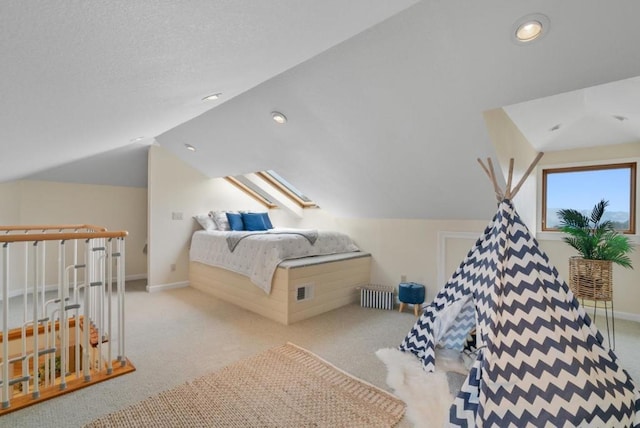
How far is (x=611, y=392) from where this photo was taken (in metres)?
1.40

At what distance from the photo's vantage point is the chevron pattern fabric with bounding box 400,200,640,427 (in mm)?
1378

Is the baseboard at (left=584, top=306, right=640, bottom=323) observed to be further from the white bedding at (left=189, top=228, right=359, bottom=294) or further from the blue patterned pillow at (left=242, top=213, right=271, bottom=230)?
the blue patterned pillow at (left=242, top=213, right=271, bottom=230)

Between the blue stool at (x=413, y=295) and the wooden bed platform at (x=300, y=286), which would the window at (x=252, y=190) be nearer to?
the wooden bed platform at (x=300, y=286)

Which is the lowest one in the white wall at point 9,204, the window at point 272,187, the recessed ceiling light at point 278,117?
the white wall at point 9,204

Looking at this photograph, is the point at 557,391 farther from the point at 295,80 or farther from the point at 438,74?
the point at 295,80

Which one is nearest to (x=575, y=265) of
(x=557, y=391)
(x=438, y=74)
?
(x=557, y=391)

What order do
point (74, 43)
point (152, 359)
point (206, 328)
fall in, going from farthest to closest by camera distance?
1. point (206, 328)
2. point (152, 359)
3. point (74, 43)

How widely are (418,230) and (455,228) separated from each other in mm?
416

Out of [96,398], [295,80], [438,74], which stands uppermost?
[295,80]

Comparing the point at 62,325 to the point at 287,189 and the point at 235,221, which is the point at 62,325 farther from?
the point at 287,189

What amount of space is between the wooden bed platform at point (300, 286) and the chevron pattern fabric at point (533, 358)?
1.72 metres

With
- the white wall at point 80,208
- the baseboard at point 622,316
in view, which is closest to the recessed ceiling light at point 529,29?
the baseboard at point 622,316

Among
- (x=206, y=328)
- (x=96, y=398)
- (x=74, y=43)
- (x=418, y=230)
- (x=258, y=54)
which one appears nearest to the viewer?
(x=74, y=43)

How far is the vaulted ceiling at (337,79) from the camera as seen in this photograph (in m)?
0.92
